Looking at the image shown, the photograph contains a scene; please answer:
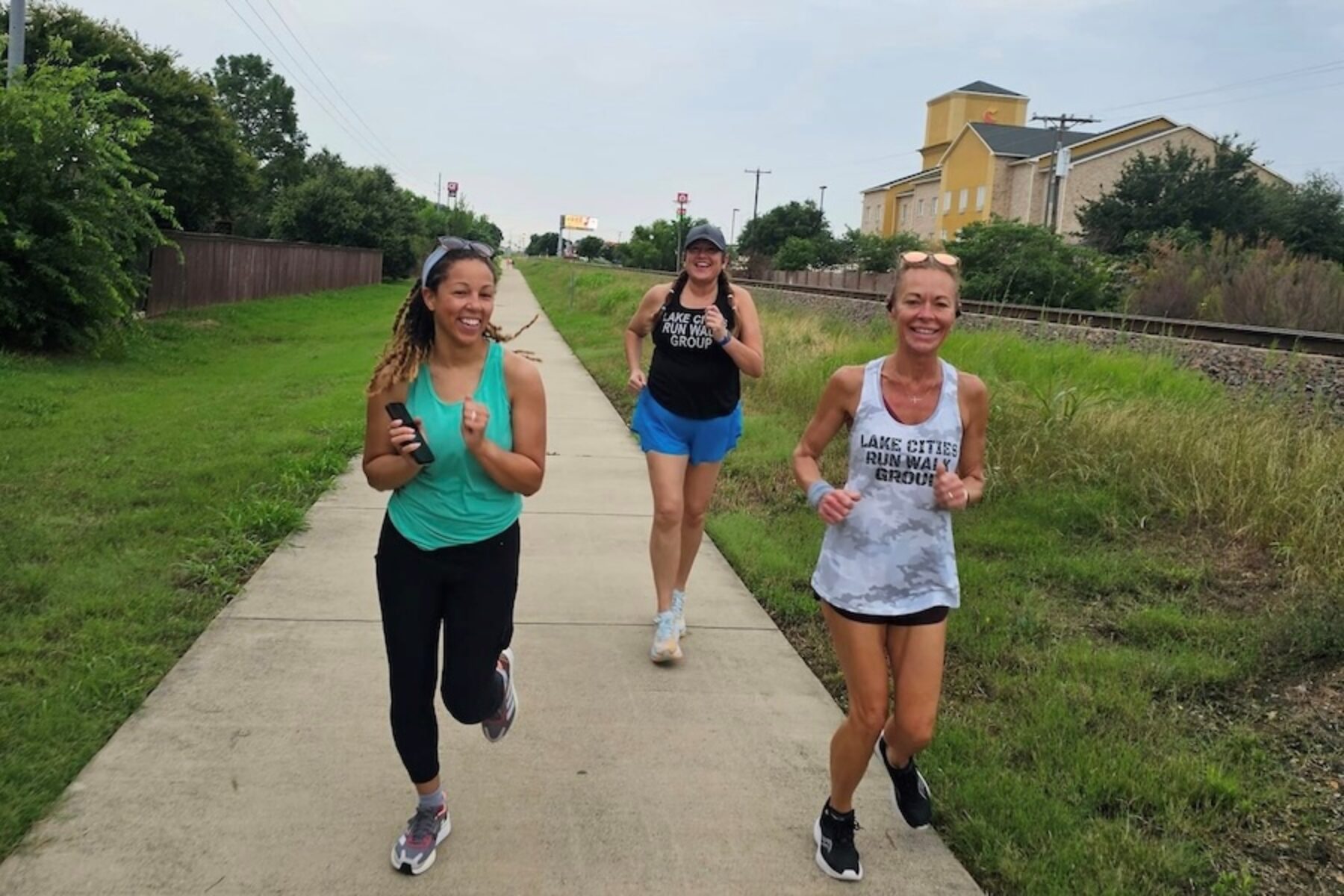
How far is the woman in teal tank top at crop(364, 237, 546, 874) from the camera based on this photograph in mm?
2742

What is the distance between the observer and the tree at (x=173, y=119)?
88.2ft

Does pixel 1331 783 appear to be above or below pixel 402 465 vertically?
below

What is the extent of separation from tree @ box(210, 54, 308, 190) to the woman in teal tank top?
81158 mm

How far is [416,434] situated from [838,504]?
1.06m

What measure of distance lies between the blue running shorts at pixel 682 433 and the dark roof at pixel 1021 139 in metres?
58.0

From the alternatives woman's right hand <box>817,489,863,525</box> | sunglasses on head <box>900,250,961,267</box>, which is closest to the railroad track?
sunglasses on head <box>900,250,961,267</box>

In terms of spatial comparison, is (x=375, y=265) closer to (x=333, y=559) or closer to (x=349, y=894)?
(x=333, y=559)

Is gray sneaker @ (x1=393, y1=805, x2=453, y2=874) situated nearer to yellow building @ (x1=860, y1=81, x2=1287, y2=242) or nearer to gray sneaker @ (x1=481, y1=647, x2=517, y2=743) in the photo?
gray sneaker @ (x1=481, y1=647, x2=517, y2=743)

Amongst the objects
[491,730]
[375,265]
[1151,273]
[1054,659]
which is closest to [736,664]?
[1054,659]

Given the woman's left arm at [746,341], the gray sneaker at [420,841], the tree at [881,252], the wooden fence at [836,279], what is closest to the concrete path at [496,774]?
the gray sneaker at [420,841]

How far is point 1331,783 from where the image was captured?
3471 mm

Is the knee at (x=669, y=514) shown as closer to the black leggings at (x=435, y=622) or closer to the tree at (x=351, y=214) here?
the black leggings at (x=435, y=622)

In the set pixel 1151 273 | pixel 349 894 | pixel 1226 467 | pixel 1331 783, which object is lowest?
pixel 349 894

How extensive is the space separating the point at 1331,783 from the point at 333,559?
14.8ft
